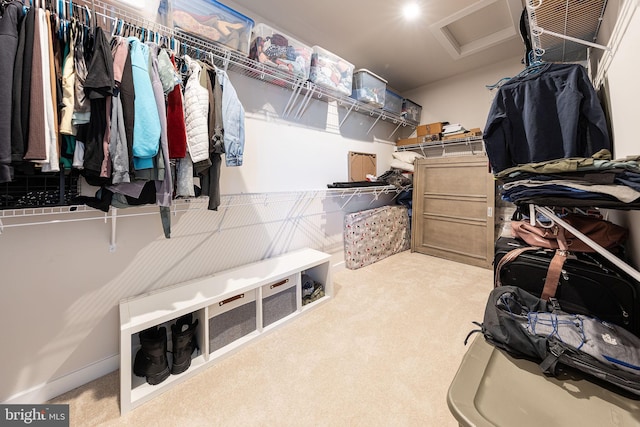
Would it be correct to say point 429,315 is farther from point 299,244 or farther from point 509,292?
point 299,244

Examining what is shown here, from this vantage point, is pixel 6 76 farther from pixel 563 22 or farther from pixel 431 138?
pixel 431 138

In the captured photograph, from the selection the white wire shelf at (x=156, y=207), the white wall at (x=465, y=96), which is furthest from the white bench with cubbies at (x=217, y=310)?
the white wall at (x=465, y=96)

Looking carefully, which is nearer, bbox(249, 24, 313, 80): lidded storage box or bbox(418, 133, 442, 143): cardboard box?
bbox(249, 24, 313, 80): lidded storage box

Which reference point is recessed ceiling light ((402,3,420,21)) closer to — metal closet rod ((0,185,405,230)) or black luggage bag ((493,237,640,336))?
metal closet rod ((0,185,405,230))

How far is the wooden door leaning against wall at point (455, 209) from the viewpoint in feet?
9.20

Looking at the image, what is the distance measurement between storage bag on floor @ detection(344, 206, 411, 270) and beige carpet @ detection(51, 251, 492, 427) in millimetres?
791

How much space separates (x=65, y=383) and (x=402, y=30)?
344 cm

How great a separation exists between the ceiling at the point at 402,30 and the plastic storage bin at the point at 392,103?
1.03 feet

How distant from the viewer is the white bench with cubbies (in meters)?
1.18

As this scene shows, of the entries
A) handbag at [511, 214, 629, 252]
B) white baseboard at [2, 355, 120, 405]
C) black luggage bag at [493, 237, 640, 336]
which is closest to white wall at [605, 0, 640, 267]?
handbag at [511, 214, 629, 252]

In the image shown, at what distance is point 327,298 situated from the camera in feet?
6.82

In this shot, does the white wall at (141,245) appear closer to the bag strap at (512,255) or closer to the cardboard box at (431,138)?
the cardboard box at (431,138)

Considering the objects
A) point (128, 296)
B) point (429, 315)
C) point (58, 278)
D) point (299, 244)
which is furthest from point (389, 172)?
point (58, 278)

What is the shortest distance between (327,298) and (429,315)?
815 mm
